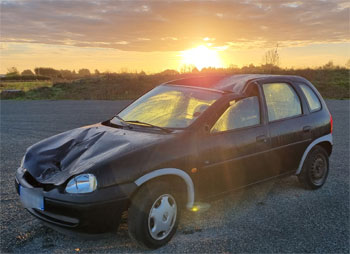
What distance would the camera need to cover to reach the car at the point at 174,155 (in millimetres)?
2914

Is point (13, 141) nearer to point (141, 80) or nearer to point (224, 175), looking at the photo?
point (224, 175)

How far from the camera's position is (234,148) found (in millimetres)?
3707

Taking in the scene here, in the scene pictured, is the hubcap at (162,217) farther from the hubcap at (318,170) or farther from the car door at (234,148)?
the hubcap at (318,170)

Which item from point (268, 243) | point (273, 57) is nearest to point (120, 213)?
point (268, 243)

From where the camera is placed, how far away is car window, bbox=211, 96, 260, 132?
369 centimetres

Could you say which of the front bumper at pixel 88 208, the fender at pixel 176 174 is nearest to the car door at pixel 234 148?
the fender at pixel 176 174

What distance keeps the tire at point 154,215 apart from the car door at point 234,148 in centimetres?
44

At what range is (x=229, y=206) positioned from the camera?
A: 424 cm

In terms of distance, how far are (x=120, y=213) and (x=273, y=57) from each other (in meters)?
34.3

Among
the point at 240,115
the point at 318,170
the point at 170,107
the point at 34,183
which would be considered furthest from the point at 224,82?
the point at 34,183

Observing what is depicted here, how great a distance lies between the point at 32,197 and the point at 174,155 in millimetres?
1440

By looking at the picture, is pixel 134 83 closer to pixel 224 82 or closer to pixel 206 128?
pixel 224 82

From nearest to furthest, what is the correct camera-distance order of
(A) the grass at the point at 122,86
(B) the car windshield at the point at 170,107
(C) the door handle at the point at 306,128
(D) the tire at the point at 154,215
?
(D) the tire at the point at 154,215, (B) the car windshield at the point at 170,107, (C) the door handle at the point at 306,128, (A) the grass at the point at 122,86

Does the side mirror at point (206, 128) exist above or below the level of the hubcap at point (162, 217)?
above
